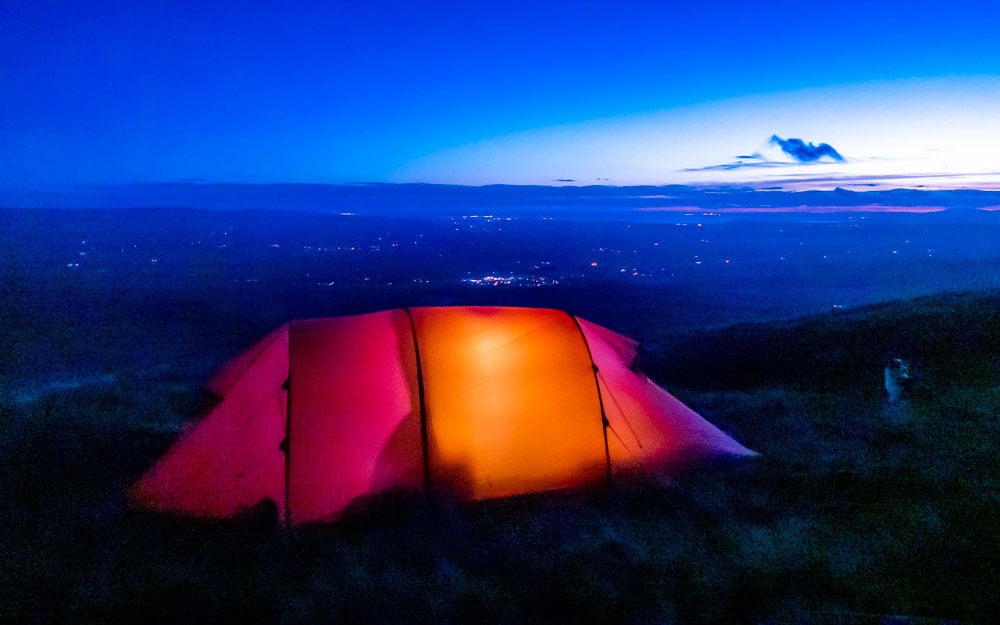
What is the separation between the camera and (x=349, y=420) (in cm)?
688

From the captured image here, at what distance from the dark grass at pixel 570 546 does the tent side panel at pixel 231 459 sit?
9.0 inches

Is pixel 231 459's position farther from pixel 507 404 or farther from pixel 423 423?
pixel 507 404

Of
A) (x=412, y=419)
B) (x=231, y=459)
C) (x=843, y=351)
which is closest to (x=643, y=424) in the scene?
(x=412, y=419)

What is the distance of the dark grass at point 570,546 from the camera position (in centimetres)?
527

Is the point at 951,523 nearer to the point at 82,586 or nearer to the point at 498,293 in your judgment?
the point at 82,586

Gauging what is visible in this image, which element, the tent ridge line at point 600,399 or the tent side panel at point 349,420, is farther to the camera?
the tent ridge line at point 600,399

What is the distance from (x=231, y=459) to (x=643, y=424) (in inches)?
203

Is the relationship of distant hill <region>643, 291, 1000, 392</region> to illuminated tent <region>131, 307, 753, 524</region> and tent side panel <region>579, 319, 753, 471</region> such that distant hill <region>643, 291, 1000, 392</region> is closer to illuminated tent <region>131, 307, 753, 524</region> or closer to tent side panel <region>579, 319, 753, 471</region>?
tent side panel <region>579, 319, 753, 471</region>

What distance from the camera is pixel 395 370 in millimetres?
7180

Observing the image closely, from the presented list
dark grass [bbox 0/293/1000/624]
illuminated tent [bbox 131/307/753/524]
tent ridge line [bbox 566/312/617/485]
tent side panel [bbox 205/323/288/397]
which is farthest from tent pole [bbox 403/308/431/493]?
tent ridge line [bbox 566/312/617/485]

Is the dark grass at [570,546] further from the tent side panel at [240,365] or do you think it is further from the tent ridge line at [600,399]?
the tent side panel at [240,365]

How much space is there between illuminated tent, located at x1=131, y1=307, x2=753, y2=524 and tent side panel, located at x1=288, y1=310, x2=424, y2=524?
0.5 inches

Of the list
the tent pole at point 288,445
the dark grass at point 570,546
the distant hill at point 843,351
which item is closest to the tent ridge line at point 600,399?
the dark grass at point 570,546

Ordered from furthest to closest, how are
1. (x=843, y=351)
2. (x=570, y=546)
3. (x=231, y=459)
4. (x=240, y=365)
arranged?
(x=843, y=351) < (x=240, y=365) < (x=231, y=459) < (x=570, y=546)
